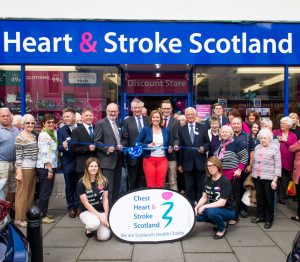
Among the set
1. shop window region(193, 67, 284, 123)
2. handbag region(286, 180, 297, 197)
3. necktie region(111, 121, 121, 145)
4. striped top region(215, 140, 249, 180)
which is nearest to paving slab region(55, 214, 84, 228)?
necktie region(111, 121, 121, 145)

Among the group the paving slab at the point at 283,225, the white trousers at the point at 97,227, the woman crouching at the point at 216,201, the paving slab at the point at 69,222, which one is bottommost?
the paving slab at the point at 283,225

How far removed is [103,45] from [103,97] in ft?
3.97

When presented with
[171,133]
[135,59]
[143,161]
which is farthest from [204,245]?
[135,59]

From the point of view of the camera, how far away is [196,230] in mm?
5301

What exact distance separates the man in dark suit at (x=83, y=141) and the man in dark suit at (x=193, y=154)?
1.53 metres

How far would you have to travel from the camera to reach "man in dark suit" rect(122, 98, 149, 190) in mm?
6160

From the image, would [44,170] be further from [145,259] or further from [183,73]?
[183,73]

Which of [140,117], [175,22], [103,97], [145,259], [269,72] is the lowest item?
[145,259]

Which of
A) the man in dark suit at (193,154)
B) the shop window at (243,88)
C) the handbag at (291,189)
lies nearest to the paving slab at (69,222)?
the man in dark suit at (193,154)

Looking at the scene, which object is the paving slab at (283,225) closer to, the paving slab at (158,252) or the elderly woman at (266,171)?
the elderly woman at (266,171)

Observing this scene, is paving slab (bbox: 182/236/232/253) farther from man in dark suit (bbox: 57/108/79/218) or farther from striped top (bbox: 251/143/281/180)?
man in dark suit (bbox: 57/108/79/218)

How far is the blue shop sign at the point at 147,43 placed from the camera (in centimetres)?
756

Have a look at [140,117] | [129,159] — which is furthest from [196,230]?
[140,117]
